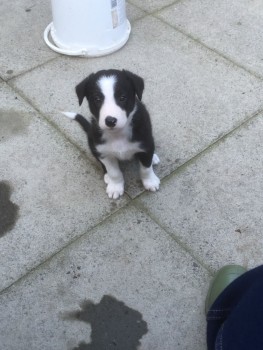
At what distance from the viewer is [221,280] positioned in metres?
2.48

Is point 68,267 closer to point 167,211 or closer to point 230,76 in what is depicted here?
point 167,211

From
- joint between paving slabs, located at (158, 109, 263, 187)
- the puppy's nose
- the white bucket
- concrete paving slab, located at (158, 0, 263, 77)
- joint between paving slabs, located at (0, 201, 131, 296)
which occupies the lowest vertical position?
joint between paving slabs, located at (0, 201, 131, 296)

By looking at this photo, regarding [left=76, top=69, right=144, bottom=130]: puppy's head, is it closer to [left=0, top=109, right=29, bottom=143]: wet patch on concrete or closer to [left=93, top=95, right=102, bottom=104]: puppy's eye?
[left=93, top=95, right=102, bottom=104]: puppy's eye

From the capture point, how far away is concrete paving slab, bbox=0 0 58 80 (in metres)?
4.34

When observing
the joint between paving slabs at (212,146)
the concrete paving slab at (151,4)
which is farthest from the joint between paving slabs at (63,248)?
the concrete paving slab at (151,4)

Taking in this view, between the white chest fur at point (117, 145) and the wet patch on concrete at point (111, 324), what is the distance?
2.93ft

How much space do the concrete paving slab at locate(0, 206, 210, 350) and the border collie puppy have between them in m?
0.36

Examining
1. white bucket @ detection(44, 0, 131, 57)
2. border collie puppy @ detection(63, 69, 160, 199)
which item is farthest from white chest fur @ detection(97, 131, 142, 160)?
white bucket @ detection(44, 0, 131, 57)

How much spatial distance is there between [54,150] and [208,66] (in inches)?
67.0

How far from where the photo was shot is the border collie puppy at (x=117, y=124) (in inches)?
98.4

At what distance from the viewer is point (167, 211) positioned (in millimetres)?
3010

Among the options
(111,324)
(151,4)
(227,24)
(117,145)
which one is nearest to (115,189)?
(117,145)

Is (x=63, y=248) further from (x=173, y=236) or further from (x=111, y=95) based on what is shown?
(x=111, y=95)

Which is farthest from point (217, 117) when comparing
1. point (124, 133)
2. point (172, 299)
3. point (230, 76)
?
point (172, 299)
